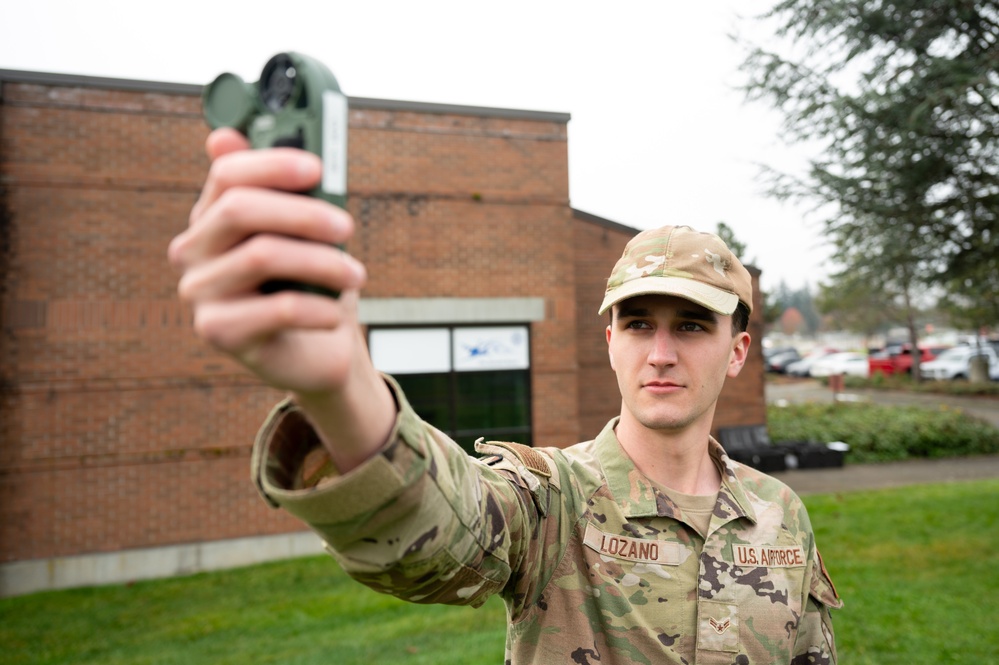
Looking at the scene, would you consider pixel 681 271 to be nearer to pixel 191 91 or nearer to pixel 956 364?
pixel 191 91

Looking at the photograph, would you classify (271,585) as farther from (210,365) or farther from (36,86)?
(36,86)

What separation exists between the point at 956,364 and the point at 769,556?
121 ft

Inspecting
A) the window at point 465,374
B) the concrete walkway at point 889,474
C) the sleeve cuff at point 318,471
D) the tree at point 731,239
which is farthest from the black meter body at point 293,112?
the tree at point 731,239

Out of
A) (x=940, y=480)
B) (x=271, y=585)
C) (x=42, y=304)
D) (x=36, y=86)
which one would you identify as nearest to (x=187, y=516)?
(x=271, y=585)

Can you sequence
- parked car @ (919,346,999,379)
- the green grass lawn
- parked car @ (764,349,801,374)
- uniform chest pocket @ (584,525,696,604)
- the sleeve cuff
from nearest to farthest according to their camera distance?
the sleeve cuff → uniform chest pocket @ (584,525,696,604) → the green grass lawn → parked car @ (919,346,999,379) → parked car @ (764,349,801,374)

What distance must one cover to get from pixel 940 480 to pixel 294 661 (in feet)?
42.0

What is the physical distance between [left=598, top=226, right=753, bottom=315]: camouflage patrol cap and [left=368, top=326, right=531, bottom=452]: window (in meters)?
7.97

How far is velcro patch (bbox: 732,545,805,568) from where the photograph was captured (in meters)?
2.01

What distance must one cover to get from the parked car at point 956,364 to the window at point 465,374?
29.3 metres

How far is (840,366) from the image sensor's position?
3625cm

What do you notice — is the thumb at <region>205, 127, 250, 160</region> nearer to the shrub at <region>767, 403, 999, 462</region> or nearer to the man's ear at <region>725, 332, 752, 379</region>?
the man's ear at <region>725, 332, 752, 379</region>

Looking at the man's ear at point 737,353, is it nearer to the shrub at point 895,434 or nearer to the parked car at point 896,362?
the shrub at point 895,434

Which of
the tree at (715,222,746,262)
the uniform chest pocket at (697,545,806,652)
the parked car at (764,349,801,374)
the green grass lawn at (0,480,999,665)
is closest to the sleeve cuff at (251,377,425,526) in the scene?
the uniform chest pocket at (697,545,806,652)

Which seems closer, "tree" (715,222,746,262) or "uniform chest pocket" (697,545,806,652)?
"uniform chest pocket" (697,545,806,652)
